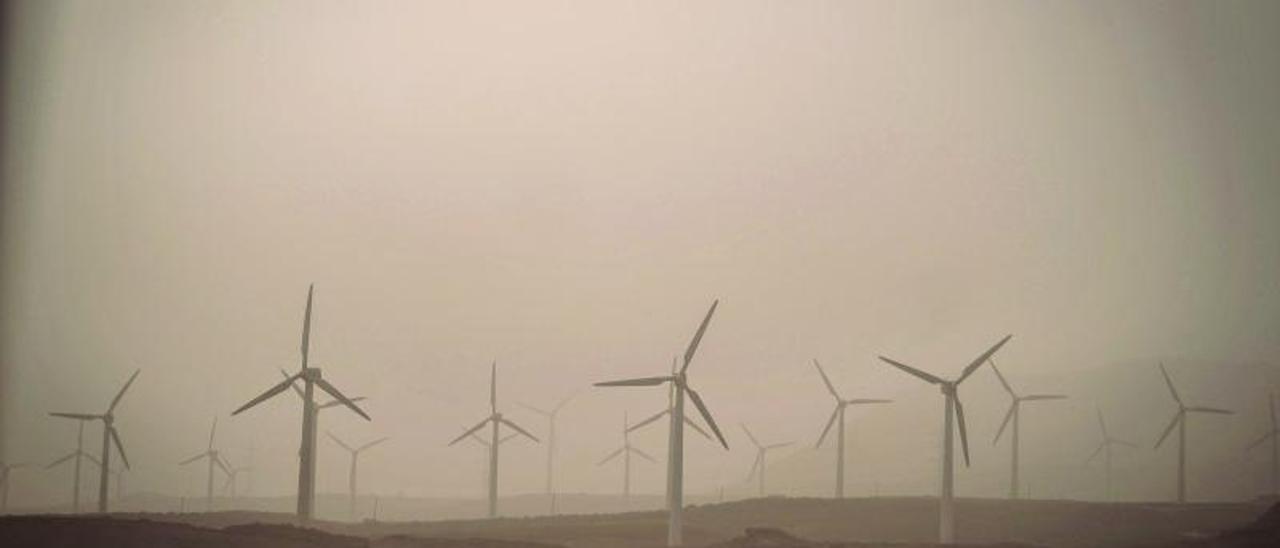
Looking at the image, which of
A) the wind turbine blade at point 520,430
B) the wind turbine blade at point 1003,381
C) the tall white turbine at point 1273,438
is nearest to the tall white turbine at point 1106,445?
the wind turbine blade at point 1003,381

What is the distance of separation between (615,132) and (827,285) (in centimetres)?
460

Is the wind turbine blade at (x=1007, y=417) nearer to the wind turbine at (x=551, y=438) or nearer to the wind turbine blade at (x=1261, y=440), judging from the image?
the wind turbine blade at (x=1261, y=440)

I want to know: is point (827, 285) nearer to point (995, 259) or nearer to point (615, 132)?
point (995, 259)

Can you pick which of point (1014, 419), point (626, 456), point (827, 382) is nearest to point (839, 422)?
point (827, 382)

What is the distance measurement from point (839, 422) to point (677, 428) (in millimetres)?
4594

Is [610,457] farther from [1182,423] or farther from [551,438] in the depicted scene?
[1182,423]

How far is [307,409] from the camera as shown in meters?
21.7

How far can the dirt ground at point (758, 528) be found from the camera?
61.7ft

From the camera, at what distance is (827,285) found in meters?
21.8

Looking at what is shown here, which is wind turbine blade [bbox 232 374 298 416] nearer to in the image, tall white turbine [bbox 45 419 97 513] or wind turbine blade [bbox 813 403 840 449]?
tall white turbine [bbox 45 419 97 513]

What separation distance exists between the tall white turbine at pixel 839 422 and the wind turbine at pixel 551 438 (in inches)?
180

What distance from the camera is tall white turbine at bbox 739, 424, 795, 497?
22.3 m

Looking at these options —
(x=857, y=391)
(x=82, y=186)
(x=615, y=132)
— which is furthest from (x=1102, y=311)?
(x=82, y=186)

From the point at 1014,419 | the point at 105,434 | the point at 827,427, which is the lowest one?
the point at 105,434
